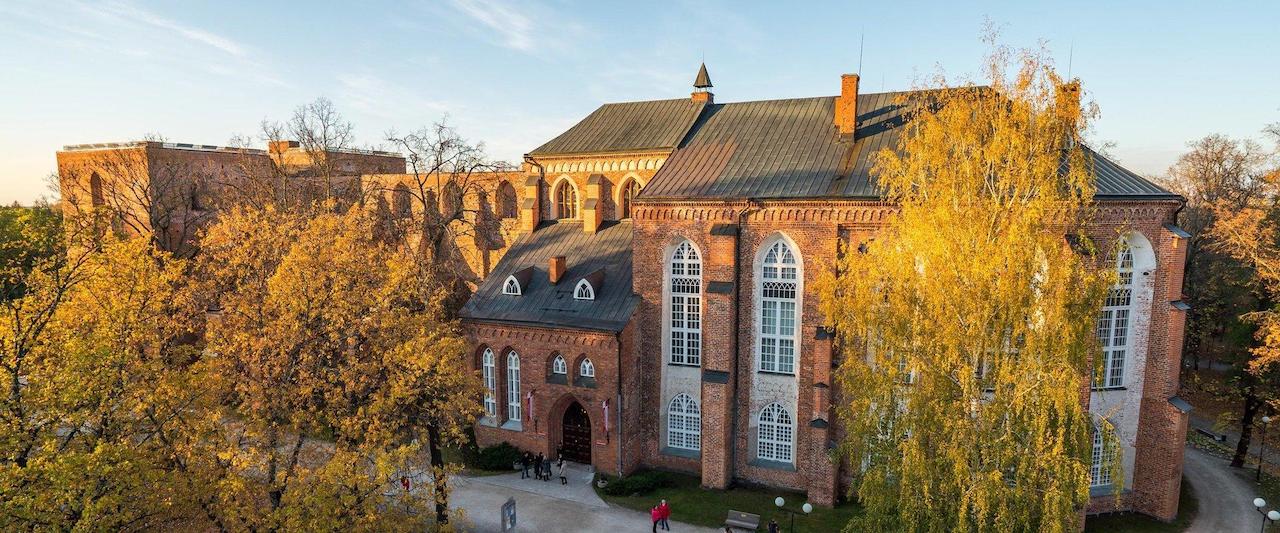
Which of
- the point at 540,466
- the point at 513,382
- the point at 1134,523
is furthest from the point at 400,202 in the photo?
the point at 1134,523

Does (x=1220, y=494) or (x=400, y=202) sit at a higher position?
(x=400, y=202)

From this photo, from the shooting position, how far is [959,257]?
46.2 ft

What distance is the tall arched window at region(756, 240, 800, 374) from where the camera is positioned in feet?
80.1

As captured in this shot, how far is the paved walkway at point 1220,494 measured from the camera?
2262cm

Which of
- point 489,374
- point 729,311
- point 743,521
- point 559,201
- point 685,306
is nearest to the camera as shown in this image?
point 743,521

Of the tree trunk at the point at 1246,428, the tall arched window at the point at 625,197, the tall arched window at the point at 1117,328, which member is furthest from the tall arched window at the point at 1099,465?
the tall arched window at the point at 625,197

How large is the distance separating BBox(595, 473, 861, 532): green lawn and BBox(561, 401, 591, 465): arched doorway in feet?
9.29

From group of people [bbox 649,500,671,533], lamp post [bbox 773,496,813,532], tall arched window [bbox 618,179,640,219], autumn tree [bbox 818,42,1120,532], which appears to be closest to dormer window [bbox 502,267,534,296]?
tall arched window [bbox 618,179,640,219]

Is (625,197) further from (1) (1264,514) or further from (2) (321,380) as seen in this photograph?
(1) (1264,514)

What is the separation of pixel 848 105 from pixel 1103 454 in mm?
14845

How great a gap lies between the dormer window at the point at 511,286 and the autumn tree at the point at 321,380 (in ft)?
30.1

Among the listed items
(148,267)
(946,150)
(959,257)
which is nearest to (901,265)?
(959,257)

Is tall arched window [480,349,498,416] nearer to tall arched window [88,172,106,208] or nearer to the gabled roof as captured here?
the gabled roof

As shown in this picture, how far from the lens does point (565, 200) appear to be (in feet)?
114
